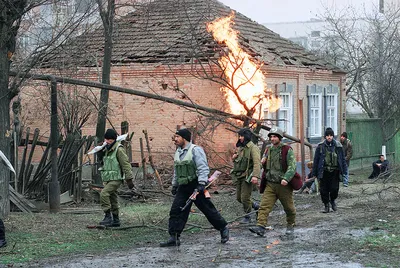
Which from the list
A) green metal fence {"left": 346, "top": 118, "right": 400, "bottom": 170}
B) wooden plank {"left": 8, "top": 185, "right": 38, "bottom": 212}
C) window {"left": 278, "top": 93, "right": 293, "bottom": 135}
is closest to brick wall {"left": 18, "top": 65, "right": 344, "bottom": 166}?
window {"left": 278, "top": 93, "right": 293, "bottom": 135}

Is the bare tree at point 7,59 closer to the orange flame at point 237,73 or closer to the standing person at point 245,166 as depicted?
the standing person at point 245,166

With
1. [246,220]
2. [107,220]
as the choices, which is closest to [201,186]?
[107,220]

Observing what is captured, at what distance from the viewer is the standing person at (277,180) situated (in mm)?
12125

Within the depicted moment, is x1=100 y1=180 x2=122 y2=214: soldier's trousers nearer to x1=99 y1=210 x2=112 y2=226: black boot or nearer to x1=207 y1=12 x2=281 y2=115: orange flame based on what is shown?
x1=99 y1=210 x2=112 y2=226: black boot

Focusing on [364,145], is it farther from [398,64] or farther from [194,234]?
[194,234]

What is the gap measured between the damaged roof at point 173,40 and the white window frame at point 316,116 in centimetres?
154

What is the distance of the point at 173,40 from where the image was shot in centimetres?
2442

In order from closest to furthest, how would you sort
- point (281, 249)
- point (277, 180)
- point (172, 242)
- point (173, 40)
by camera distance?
1. point (281, 249)
2. point (172, 242)
3. point (277, 180)
4. point (173, 40)

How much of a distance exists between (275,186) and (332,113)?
1829cm

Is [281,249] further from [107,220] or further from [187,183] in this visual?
[107,220]

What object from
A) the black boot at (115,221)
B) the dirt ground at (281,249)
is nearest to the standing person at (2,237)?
the dirt ground at (281,249)

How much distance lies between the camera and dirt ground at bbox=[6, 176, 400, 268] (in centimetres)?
998

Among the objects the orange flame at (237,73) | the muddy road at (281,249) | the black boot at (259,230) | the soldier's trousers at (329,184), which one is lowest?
the muddy road at (281,249)

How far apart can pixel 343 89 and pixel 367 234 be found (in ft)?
61.6
